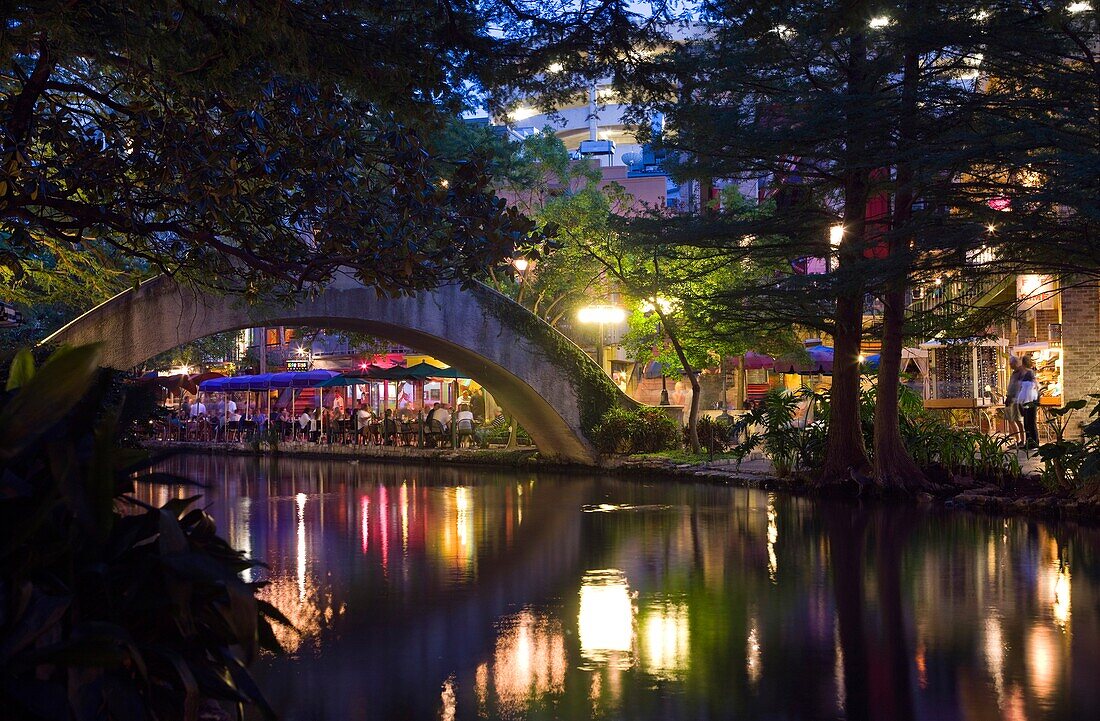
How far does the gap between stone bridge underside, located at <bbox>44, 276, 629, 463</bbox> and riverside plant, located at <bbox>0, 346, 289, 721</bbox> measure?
46.1 feet

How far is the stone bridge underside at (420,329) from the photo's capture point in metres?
19.7

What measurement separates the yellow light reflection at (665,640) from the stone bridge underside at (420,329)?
10743 mm

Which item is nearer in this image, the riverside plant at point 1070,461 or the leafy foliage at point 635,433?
the riverside plant at point 1070,461

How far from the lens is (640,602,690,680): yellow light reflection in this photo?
6.54 m

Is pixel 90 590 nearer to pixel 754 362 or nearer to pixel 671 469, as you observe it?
pixel 671 469

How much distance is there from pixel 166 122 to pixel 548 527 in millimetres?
6350

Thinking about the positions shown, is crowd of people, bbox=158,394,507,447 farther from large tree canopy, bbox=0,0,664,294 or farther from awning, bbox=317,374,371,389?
large tree canopy, bbox=0,0,664,294

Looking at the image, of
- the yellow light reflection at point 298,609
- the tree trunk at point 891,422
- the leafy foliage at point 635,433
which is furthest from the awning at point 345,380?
the yellow light reflection at point 298,609

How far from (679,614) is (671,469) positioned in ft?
51.1

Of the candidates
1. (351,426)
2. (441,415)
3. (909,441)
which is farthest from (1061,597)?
(351,426)

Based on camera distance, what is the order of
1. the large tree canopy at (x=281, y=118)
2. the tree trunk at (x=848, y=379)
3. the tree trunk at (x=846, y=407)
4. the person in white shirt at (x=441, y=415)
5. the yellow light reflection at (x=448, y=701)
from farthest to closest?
the person in white shirt at (x=441, y=415) → the tree trunk at (x=846, y=407) → the tree trunk at (x=848, y=379) → the large tree canopy at (x=281, y=118) → the yellow light reflection at (x=448, y=701)

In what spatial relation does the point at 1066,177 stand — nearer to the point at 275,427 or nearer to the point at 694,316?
the point at 694,316

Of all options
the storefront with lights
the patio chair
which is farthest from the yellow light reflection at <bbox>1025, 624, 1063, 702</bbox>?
the patio chair

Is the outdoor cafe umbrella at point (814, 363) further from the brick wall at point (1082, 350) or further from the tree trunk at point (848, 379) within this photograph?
the tree trunk at point (848, 379)
